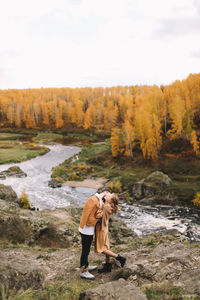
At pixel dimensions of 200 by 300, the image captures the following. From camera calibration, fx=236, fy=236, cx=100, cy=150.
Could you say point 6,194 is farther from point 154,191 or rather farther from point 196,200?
point 196,200

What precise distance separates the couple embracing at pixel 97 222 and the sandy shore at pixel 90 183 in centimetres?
3217

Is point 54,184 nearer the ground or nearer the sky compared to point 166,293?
nearer the ground

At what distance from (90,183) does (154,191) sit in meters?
12.3

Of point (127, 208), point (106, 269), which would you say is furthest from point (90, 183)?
point (106, 269)

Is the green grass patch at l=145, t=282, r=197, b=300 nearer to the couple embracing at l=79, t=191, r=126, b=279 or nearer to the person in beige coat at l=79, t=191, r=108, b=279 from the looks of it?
the couple embracing at l=79, t=191, r=126, b=279

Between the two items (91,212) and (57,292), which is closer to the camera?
(57,292)

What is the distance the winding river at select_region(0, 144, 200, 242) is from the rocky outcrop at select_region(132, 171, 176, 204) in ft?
5.85

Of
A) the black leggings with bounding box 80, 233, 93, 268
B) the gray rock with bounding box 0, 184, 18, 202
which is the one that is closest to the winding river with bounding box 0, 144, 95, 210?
the gray rock with bounding box 0, 184, 18, 202

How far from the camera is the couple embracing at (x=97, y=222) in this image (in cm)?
786

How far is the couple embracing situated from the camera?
786 cm

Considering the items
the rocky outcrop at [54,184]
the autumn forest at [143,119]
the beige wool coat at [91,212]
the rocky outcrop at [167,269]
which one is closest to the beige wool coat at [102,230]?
the beige wool coat at [91,212]

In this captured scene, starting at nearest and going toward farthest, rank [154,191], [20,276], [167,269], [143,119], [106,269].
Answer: [20,276] → [167,269] → [106,269] → [154,191] → [143,119]

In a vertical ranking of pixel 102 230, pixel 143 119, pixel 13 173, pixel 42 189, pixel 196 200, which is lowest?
pixel 42 189

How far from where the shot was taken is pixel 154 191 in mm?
35969
